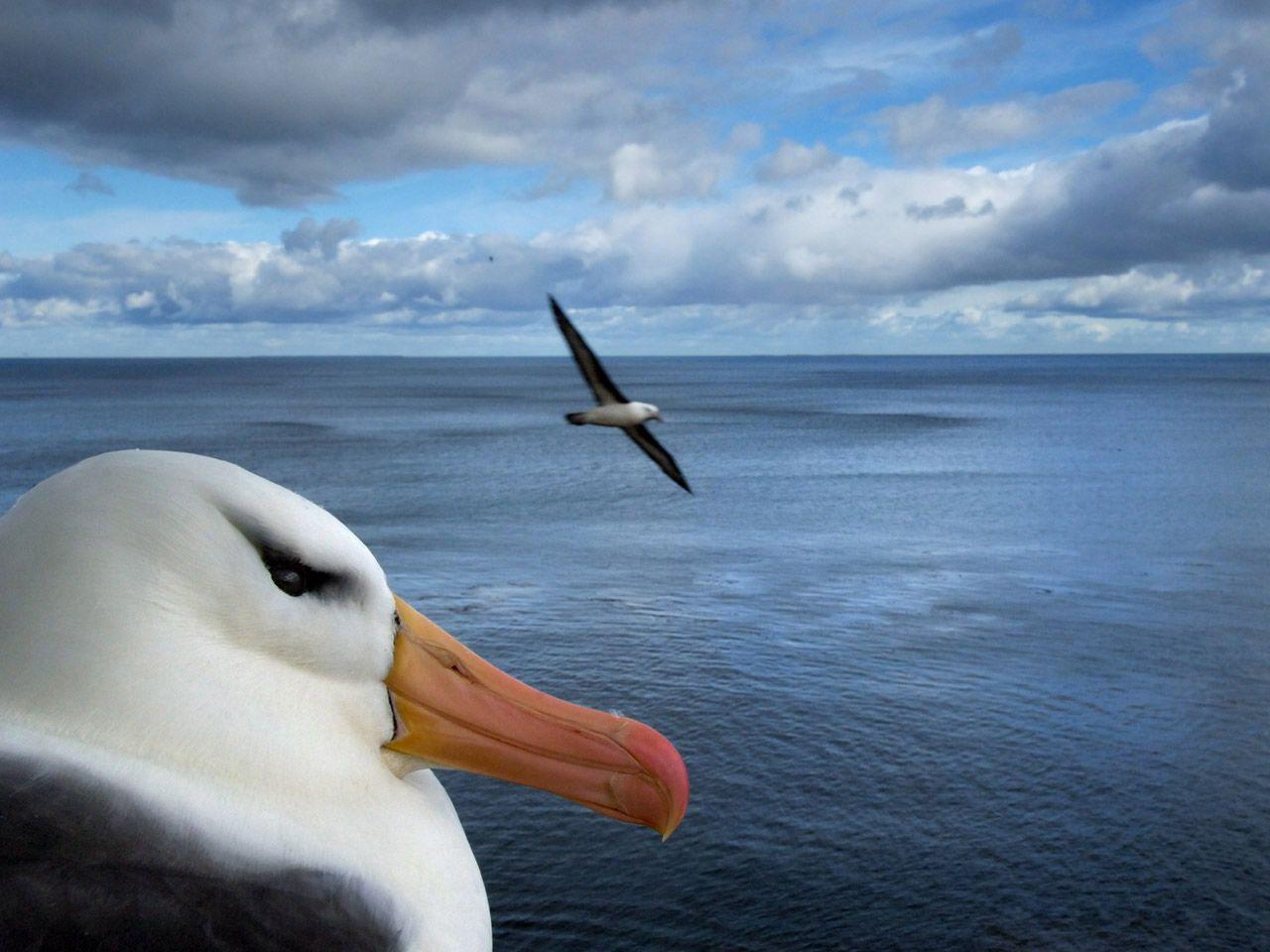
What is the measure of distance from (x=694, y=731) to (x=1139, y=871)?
5832mm

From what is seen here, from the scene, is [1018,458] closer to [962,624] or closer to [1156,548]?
[1156,548]

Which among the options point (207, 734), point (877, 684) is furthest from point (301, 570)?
point (877, 684)

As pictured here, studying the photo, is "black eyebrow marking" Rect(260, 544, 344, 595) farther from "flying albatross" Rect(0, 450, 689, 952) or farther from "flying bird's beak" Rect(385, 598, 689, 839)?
"flying bird's beak" Rect(385, 598, 689, 839)

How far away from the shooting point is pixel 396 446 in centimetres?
6247

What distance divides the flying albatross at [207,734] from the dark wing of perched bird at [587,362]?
1068cm

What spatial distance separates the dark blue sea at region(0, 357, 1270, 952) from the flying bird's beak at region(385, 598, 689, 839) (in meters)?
9.44

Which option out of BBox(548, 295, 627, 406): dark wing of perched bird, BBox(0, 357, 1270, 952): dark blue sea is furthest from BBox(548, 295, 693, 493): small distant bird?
BBox(0, 357, 1270, 952): dark blue sea

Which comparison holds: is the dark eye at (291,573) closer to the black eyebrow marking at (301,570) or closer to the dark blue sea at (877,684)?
the black eyebrow marking at (301,570)

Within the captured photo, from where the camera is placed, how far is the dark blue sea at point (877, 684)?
1170 cm

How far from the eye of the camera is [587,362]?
16.3 meters

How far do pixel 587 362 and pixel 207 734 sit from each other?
584 inches

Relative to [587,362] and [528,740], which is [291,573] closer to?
[528,740]

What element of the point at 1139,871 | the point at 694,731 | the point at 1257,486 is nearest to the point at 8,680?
the point at 1139,871

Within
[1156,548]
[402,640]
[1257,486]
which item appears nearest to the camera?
[402,640]
